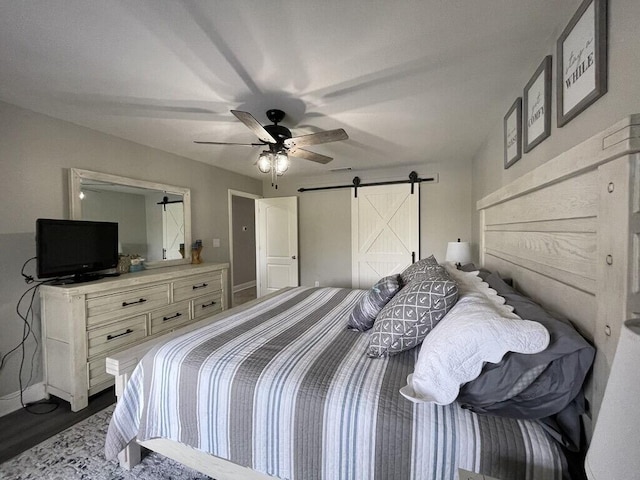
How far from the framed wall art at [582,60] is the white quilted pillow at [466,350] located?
2.96 feet

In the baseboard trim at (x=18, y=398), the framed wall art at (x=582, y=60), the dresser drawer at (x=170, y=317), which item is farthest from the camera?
the dresser drawer at (x=170, y=317)

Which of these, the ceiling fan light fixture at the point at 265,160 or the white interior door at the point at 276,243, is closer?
the ceiling fan light fixture at the point at 265,160

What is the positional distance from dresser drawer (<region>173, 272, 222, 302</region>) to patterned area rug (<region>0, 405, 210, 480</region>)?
1.32 meters

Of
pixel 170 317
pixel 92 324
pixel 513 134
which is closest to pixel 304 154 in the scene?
pixel 513 134

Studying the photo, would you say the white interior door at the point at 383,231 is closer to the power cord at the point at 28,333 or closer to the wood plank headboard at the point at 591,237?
the wood plank headboard at the point at 591,237

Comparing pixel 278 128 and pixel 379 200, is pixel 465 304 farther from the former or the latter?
pixel 379 200

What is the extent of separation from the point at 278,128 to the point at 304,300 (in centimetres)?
149

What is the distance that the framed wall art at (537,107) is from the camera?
137cm

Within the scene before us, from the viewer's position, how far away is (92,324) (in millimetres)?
2104

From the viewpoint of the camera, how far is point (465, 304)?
1127 millimetres

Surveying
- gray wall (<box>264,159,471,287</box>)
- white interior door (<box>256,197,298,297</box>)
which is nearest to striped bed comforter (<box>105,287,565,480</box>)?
gray wall (<box>264,159,471,287</box>)

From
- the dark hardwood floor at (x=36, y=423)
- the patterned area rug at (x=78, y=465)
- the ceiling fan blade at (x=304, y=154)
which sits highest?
the ceiling fan blade at (x=304, y=154)

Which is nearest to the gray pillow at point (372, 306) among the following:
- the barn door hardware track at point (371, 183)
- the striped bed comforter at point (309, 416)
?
the striped bed comforter at point (309, 416)

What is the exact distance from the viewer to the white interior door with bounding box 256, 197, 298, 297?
15.6ft
